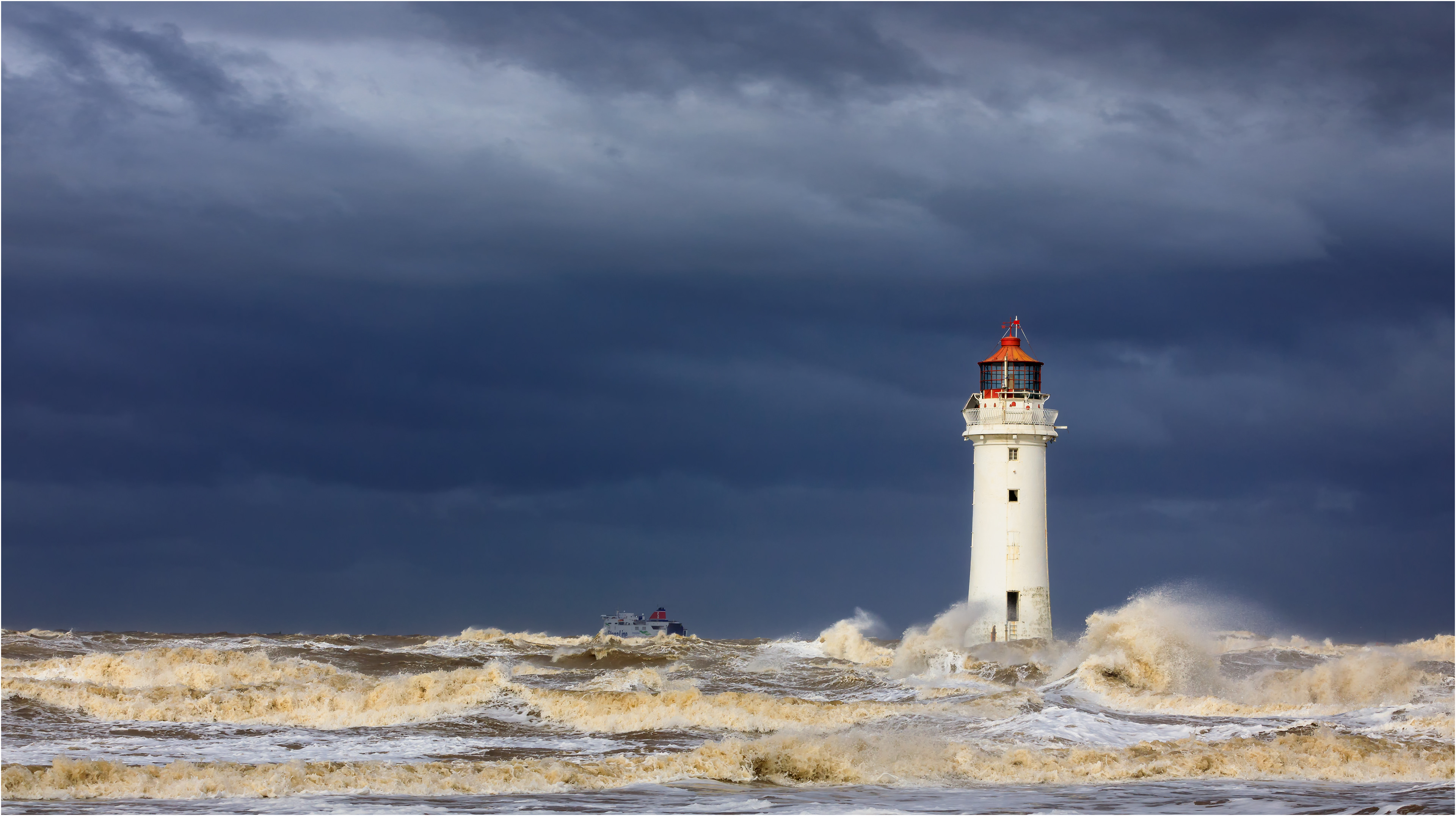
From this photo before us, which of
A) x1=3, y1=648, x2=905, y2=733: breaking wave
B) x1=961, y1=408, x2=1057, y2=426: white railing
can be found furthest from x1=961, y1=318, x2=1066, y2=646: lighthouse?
x1=3, y1=648, x2=905, y2=733: breaking wave

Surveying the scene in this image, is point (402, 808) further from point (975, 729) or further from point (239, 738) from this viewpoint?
point (975, 729)

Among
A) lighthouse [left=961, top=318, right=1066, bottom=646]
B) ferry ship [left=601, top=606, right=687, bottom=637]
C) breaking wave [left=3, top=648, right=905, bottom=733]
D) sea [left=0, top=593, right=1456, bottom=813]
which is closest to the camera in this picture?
sea [left=0, top=593, right=1456, bottom=813]

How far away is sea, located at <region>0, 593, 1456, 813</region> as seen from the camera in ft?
43.2

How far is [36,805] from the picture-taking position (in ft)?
40.5

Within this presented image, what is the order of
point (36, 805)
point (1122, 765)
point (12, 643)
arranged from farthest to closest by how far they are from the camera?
point (12, 643) → point (1122, 765) → point (36, 805)

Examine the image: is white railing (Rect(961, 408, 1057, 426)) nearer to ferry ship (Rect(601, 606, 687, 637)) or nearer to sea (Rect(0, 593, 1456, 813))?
sea (Rect(0, 593, 1456, 813))

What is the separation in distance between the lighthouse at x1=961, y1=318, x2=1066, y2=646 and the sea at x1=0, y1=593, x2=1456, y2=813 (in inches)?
31.5

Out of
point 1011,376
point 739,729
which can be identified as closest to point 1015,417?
point 1011,376

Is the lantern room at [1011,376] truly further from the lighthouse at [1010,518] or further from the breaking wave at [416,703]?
the breaking wave at [416,703]

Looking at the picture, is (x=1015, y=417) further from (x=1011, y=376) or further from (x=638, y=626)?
(x=638, y=626)

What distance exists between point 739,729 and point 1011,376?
12924 mm

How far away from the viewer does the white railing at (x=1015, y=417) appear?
2895 cm

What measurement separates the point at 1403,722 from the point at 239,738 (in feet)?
50.2

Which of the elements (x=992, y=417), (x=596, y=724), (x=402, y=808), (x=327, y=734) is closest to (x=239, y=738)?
(x=327, y=734)
